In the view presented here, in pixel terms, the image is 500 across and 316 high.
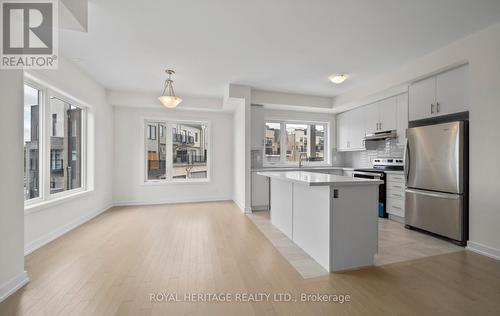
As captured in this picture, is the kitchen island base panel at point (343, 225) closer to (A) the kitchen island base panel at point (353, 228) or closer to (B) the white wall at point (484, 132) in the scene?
(A) the kitchen island base panel at point (353, 228)

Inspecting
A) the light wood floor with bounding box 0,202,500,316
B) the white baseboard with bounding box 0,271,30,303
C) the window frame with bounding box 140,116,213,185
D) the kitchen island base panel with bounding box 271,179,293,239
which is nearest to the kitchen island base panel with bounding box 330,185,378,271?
the light wood floor with bounding box 0,202,500,316

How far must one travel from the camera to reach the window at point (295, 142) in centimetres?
562

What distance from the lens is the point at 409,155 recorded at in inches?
134

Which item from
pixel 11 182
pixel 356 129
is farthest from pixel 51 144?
pixel 356 129

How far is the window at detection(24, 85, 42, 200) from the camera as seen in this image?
283cm

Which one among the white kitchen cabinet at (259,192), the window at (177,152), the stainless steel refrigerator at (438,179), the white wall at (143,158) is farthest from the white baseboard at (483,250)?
the window at (177,152)

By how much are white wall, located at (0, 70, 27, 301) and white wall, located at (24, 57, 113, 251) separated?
5.1 inches

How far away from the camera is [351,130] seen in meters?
5.36

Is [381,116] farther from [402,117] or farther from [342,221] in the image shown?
[342,221]

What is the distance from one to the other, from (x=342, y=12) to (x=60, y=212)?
4.68 metres

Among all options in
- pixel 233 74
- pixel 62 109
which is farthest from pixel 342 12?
pixel 62 109

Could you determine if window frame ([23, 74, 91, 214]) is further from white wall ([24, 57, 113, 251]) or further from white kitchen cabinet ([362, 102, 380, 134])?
white kitchen cabinet ([362, 102, 380, 134])

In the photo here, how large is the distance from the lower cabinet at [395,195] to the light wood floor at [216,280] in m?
1.23

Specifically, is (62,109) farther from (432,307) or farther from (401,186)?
(401,186)
